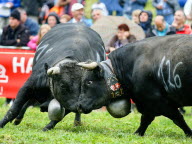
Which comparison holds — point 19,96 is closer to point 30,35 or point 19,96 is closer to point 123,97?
point 123,97

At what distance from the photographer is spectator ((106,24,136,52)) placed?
12852mm

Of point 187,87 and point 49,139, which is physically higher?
point 187,87

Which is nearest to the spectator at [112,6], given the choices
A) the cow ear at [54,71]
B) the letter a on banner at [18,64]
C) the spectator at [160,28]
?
the spectator at [160,28]

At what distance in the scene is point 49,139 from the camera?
8023mm

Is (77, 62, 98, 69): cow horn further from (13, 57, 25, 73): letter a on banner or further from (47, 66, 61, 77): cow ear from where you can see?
(13, 57, 25, 73): letter a on banner

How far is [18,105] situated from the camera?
9.30 m

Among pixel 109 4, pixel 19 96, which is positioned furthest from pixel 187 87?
pixel 109 4

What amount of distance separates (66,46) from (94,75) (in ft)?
3.23

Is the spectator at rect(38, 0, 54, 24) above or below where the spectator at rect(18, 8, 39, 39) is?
below

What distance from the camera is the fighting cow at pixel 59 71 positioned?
859cm

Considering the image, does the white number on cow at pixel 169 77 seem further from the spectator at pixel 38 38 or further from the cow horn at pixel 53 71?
the spectator at pixel 38 38

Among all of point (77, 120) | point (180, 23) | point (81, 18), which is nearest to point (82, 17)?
point (81, 18)

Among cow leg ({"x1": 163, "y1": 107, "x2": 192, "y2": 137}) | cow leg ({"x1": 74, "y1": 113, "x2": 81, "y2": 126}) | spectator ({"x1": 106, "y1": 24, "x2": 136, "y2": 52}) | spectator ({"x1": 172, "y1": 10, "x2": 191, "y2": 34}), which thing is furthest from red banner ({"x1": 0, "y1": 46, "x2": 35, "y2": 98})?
cow leg ({"x1": 163, "y1": 107, "x2": 192, "y2": 137})

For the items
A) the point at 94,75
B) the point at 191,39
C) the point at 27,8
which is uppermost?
the point at 191,39
